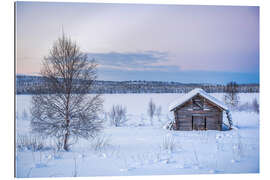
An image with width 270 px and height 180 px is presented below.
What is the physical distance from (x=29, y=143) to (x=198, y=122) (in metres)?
5.00

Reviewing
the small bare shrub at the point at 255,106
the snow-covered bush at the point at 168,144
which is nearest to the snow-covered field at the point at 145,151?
the snow-covered bush at the point at 168,144

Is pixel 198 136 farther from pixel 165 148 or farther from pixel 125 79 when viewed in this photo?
pixel 125 79

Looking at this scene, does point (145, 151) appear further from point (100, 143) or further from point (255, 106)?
point (255, 106)

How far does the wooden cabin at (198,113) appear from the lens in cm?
839

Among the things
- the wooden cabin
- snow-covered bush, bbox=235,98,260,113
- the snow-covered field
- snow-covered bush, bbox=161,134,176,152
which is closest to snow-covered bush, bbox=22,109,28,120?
the snow-covered field

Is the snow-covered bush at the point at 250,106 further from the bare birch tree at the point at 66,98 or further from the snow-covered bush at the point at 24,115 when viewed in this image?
the snow-covered bush at the point at 24,115

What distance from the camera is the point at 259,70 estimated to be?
285 inches

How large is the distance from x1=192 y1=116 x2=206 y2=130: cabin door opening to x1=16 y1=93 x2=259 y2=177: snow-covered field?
15.0 inches

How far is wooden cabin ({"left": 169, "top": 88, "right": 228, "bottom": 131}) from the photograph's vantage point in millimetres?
8392

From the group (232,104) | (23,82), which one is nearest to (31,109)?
(23,82)

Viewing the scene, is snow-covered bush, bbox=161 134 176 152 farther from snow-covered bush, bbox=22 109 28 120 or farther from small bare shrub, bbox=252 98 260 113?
snow-covered bush, bbox=22 109 28 120

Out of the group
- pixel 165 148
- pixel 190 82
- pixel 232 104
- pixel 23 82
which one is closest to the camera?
pixel 23 82

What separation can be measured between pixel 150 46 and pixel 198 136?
294cm

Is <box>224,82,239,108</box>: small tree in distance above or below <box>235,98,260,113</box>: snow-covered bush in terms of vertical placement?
above
